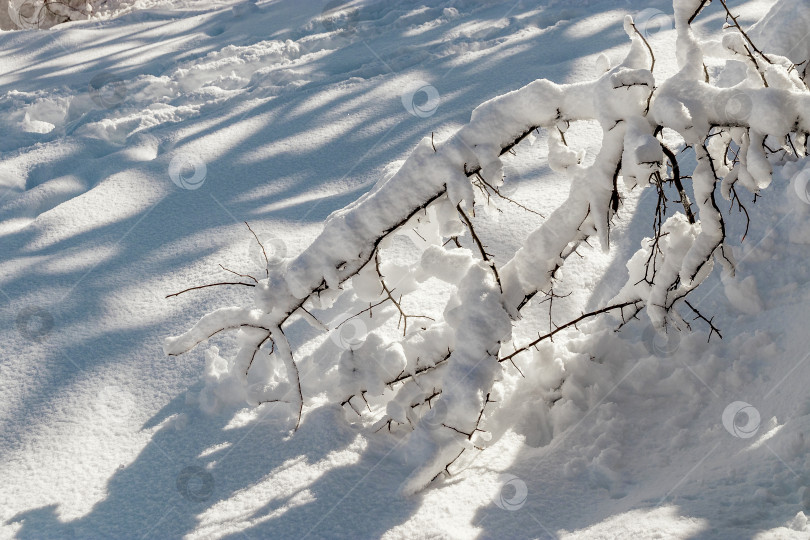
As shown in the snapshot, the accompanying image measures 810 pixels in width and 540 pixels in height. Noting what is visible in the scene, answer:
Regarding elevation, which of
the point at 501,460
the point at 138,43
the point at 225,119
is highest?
the point at 138,43

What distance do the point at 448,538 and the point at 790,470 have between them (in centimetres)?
101

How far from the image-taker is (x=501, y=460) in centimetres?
249

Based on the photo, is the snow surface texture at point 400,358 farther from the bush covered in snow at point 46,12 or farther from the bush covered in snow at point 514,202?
the bush covered in snow at point 46,12

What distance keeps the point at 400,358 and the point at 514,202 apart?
779 mm

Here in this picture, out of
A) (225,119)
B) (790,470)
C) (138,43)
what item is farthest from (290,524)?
(138,43)

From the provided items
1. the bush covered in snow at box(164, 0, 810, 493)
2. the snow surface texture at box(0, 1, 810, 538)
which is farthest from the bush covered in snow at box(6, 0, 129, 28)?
the bush covered in snow at box(164, 0, 810, 493)

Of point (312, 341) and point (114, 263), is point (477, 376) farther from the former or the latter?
point (114, 263)

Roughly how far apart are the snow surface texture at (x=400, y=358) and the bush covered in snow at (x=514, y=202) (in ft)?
0.04

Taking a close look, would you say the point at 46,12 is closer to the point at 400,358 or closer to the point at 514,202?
the point at 400,358

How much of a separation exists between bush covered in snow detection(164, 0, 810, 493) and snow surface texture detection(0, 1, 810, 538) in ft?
0.04

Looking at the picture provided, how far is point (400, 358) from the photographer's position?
8.22 ft

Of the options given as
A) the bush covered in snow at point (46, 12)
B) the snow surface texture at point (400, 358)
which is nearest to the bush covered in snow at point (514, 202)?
the snow surface texture at point (400, 358)

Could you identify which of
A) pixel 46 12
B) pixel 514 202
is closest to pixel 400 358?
pixel 514 202

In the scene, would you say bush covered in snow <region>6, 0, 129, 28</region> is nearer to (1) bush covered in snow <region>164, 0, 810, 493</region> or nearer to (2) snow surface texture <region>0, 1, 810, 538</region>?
(2) snow surface texture <region>0, 1, 810, 538</region>
